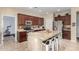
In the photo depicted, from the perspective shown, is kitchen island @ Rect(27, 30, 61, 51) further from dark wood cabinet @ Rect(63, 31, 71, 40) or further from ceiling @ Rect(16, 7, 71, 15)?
ceiling @ Rect(16, 7, 71, 15)

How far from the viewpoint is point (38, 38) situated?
1752 mm

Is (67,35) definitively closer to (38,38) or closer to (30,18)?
(38,38)

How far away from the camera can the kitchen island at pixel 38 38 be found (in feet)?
5.61

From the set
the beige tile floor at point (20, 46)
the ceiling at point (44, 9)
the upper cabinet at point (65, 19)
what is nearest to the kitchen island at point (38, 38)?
the beige tile floor at point (20, 46)

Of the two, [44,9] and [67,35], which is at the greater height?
[44,9]

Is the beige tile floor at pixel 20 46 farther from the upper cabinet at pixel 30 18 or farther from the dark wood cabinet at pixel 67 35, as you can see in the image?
the upper cabinet at pixel 30 18

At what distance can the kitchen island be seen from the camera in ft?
5.61

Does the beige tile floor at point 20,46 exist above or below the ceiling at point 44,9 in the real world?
below

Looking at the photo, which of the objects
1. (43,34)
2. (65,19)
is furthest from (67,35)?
(43,34)

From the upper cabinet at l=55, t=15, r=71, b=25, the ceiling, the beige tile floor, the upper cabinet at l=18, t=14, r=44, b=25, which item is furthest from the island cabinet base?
the upper cabinet at l=55, t=15, r=71, b=25

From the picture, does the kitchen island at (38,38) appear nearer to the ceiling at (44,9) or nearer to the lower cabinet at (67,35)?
the lower cabinet at (67,35)

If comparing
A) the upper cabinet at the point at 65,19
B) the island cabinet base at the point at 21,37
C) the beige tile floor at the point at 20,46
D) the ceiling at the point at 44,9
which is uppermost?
the ceiling at the point at 44,9
